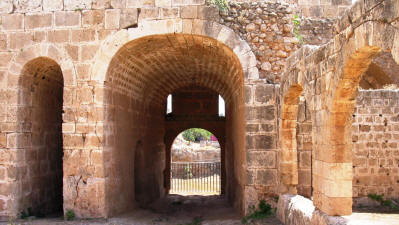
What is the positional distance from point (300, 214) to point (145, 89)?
5468 millimetres

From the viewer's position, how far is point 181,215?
883 centimetres

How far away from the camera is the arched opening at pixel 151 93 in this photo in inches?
273

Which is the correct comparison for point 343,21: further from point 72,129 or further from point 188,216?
point 188,216

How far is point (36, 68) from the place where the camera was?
7145 mm

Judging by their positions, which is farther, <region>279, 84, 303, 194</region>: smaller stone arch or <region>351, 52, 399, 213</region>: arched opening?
<region>351, 52, 399, 213</region>: arched opening

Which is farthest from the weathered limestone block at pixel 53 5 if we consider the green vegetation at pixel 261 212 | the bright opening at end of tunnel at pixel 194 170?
the bright opening at end of tunnel at pixel 194 170

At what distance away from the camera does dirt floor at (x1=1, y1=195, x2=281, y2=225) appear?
6.51m

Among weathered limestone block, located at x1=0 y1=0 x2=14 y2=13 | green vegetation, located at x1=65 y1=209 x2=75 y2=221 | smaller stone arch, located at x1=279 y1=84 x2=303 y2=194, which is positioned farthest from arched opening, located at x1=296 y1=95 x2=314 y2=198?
weathered limestone block, located at x1=0 y1=0 x2=14 y2=13

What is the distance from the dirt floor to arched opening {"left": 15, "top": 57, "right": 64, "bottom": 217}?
2.76 ft

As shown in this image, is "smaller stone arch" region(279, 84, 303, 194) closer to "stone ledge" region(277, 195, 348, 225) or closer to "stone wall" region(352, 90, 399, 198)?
"stone ledge" region(277, 195, 348, 225)

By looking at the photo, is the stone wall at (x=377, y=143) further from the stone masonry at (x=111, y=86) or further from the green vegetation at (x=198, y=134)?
the green vegetation at (x=198, y=134)

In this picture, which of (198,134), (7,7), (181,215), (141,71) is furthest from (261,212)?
(198,134)

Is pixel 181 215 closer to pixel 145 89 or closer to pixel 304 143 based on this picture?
pixel 145 89

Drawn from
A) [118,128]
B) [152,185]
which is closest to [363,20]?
[118,128]
